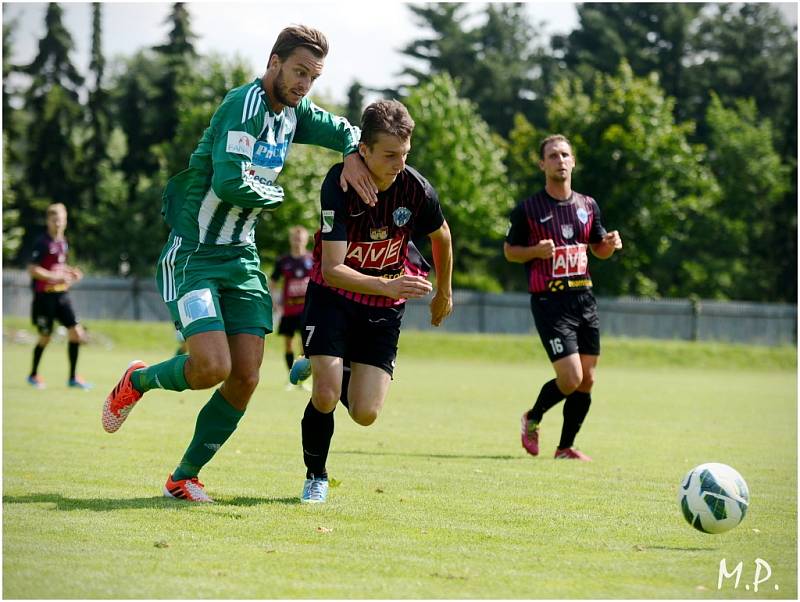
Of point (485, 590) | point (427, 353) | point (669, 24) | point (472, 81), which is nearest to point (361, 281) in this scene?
point (485, 590)

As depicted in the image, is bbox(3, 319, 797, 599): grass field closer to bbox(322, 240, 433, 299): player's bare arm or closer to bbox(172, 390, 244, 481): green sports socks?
bbox(172, 390, 244, 481): green sports socks

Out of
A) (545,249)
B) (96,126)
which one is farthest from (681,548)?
(96,126)

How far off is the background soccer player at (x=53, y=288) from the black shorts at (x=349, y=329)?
32.7ft

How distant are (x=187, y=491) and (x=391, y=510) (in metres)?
1.22

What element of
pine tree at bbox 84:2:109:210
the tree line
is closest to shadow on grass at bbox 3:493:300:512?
the tree line

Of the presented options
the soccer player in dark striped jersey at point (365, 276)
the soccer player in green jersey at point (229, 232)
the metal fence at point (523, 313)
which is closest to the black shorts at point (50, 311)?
the soccer player in green jersey at point (229, 232)

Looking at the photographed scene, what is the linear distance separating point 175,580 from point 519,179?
4604 cm

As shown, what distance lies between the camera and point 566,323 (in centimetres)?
952

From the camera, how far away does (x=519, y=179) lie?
49719 millimetres

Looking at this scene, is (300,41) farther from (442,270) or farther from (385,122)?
(442,270)

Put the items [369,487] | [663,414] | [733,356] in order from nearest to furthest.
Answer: [369,487], [663,414], [733,356]

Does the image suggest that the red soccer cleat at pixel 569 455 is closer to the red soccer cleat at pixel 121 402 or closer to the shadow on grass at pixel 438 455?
the shadow on grass at pixel 438 455

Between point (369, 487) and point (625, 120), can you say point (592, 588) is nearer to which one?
point (369, 487)

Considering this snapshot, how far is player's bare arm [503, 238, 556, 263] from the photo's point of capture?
9.28 meters
